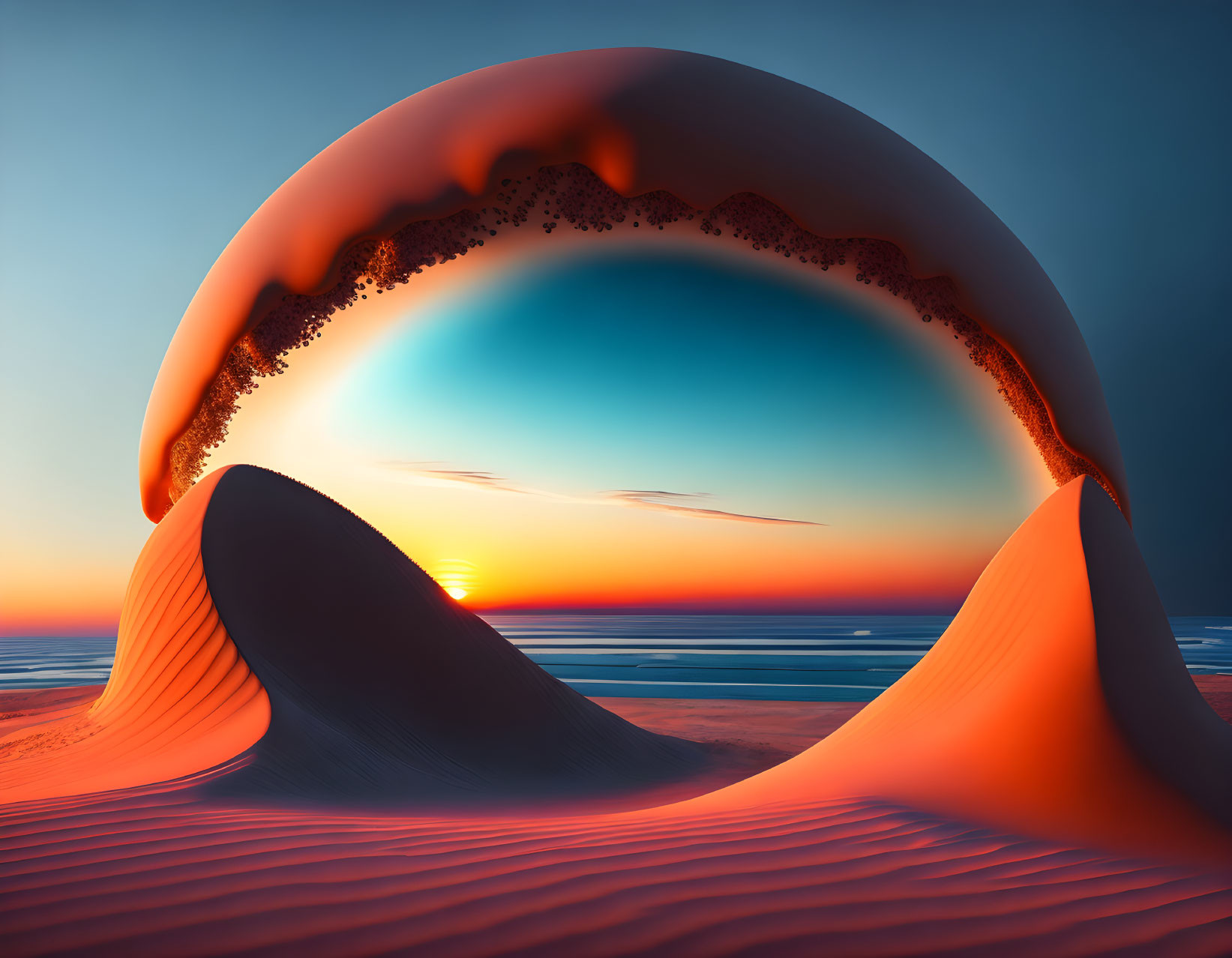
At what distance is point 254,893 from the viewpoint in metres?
2.00

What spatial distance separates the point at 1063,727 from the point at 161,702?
579 cm

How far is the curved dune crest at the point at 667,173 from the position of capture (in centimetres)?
570

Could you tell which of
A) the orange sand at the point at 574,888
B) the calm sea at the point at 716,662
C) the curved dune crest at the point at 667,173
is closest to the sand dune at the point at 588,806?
the orange sand at the point at 574,888

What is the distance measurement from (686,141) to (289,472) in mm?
5331

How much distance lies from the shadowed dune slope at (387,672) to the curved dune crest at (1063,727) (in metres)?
3.00

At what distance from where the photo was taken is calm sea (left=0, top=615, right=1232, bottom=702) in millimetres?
16453

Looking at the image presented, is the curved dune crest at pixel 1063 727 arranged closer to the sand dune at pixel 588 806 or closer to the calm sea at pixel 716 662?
the sand dune at pixel 588 806

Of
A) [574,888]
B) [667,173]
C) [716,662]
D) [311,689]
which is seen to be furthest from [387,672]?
[716,662]

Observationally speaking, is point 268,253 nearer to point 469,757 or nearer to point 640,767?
point 469,757

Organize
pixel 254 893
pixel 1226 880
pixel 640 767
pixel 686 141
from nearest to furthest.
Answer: pixel 254 893
pixel 1226 880
pixel 686 141
pixel 640 767

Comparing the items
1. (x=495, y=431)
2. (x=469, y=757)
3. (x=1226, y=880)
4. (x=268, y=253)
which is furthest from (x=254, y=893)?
(x=495, y=431)

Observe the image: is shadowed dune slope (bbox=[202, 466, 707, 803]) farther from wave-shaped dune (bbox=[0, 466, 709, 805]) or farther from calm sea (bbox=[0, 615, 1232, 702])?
calm sea (bbox=[0, 615, 1232, 702])

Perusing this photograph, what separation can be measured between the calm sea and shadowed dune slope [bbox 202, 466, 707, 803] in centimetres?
772

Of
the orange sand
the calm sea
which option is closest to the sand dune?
the orange sand
